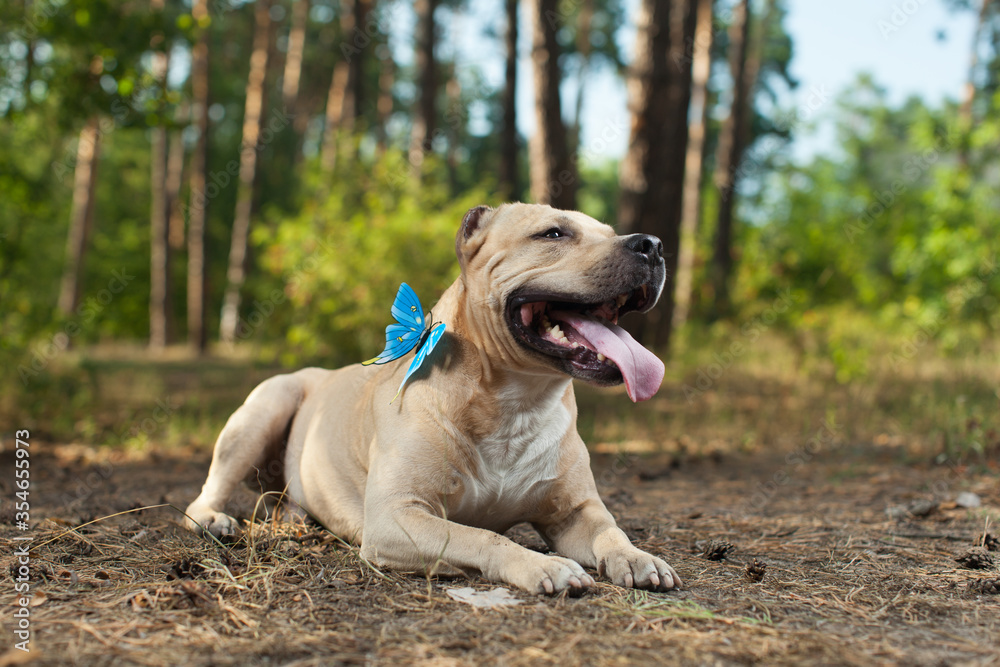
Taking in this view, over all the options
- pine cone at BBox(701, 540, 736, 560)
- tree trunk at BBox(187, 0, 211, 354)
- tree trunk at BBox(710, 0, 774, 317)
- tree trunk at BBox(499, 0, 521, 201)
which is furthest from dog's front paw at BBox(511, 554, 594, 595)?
tree trunk at BBox(187, 0, 211, 354)

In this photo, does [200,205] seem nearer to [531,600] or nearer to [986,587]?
[531,600]

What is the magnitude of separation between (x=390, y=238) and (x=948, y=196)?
7266 mm

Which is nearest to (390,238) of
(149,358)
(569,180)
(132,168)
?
(569,180)

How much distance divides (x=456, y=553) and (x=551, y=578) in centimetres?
37

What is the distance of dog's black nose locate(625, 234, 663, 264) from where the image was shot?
299 centimetres

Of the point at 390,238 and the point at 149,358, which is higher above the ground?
the point at 390,238

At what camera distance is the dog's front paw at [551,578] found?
8.57ft

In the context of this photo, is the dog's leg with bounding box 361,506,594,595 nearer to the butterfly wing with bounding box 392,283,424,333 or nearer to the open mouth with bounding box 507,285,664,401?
the open mouth with bounding box 507,285,664,401

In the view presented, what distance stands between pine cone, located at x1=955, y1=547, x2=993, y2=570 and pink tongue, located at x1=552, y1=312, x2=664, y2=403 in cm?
153

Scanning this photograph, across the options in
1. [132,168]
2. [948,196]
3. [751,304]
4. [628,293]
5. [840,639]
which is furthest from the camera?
[132,168]

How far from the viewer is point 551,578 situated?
8.63 ft

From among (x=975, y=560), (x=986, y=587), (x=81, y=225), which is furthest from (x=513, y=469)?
(x=81, y=225)

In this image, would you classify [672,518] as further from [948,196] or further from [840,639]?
[948,196]

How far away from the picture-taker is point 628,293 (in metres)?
3.00
